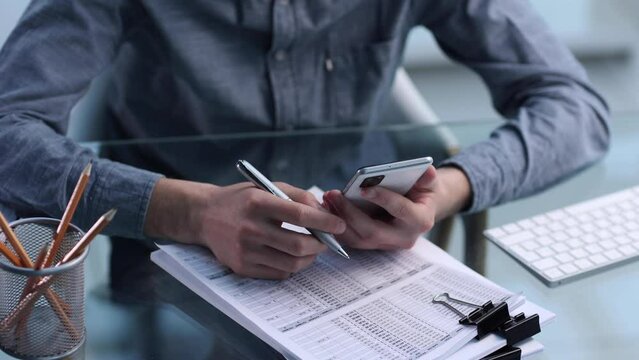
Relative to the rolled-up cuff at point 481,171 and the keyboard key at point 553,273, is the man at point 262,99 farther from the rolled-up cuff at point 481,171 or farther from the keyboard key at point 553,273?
the keyboard key at point 553,273

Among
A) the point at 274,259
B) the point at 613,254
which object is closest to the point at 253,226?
the point at 274,259

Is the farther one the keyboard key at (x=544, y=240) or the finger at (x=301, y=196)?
the keyboard key at (x=544, y=240)

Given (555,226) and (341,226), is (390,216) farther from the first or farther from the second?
(555,226)

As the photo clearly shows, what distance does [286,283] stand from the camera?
3.28ft

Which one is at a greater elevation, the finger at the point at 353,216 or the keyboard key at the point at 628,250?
the finger at the point at 353,216

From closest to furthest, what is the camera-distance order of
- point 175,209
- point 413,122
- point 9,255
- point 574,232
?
point 9,255
point 175,209
point 574,232
point 413,122

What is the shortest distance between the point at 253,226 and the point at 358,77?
560mm

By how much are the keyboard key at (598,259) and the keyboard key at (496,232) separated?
0.11 metres

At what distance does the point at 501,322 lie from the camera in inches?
36.6

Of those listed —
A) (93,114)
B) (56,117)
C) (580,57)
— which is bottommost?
(580,57)

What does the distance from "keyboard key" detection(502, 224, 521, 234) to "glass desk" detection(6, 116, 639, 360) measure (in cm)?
2

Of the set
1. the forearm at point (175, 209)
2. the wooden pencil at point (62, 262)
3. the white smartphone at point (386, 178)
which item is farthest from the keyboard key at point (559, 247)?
the wooden pencil at point (62, 262)

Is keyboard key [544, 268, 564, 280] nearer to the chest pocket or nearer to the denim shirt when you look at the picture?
the denim shirt

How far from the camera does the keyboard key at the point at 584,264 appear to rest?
43.1 inches
